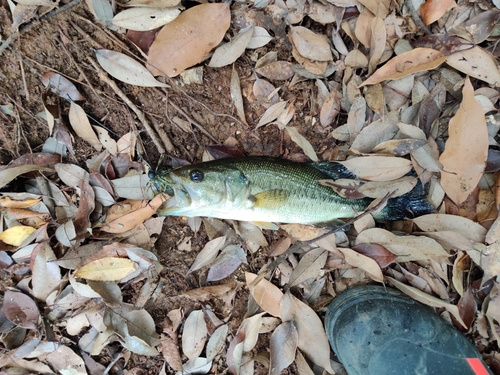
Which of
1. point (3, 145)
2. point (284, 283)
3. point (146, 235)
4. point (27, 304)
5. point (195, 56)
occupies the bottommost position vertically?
point (284, 283)

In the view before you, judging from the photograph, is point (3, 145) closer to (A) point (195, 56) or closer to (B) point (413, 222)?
(A) point (195, 56)

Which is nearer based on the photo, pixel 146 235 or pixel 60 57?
pixel 60 57

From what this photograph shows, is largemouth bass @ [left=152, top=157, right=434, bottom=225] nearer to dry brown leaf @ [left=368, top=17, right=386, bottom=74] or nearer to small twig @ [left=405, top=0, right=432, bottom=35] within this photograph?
dry brown leaf @ [left=368, top=17, right=386, bottom=74]

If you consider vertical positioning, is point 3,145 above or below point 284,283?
above

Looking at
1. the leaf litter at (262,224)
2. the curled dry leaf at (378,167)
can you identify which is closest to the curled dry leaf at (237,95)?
the leaf litter at (262,224)

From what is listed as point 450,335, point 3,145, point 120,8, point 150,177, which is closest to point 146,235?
point 150,177

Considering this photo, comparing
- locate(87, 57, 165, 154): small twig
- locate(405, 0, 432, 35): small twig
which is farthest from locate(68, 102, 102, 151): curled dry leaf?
locate(405, 0, 432, 35): small twig
